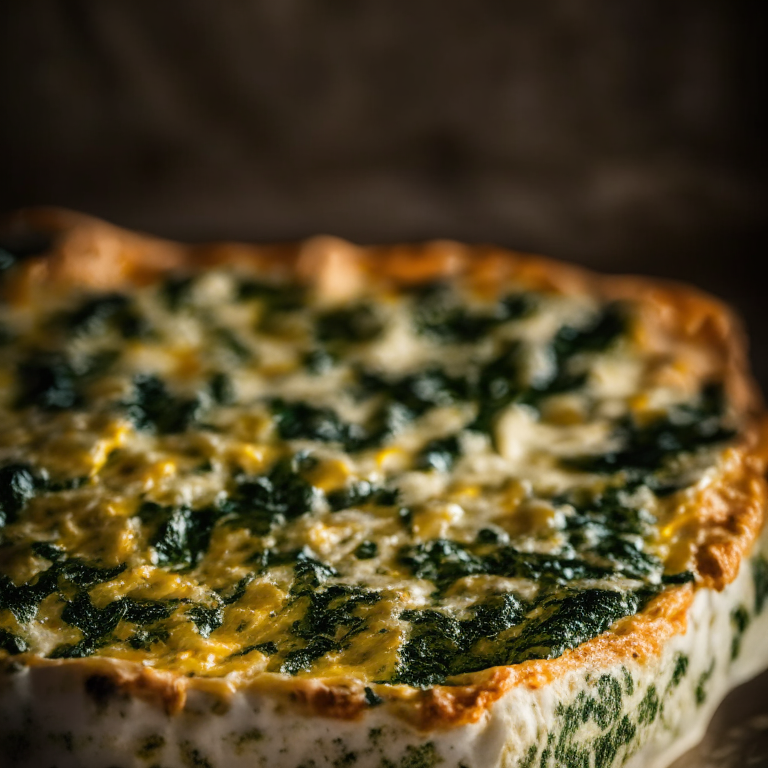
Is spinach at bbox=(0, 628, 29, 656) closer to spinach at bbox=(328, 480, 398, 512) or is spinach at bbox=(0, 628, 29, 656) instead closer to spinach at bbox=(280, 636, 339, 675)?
spinach at bbox=(280, 636, 339, 675)

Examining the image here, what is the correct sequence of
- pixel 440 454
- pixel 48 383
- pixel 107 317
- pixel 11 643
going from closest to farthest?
pixel 11 643
pixel 440 454
pixel 48 383
pixel 107 317

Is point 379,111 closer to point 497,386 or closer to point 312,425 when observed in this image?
point 497,386

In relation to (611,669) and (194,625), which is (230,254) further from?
(611,669)

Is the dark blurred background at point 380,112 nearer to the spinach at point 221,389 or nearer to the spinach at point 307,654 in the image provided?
the spinach at point 221,389

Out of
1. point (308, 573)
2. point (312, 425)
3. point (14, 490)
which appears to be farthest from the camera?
point (312, 425)

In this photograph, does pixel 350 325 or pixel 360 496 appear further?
pixel 350 325

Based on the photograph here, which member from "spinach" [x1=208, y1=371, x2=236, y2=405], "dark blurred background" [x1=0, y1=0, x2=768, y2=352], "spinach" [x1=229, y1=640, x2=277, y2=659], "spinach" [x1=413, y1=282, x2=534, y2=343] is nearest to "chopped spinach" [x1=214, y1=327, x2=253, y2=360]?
"spinach" [x1=208, y1=371, x2=236, y2=405]

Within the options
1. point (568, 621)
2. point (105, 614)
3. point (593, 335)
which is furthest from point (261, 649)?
point (593, 335)

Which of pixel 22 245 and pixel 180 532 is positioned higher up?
pixel 22 245

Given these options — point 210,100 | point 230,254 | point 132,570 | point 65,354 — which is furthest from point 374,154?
point 132,570
